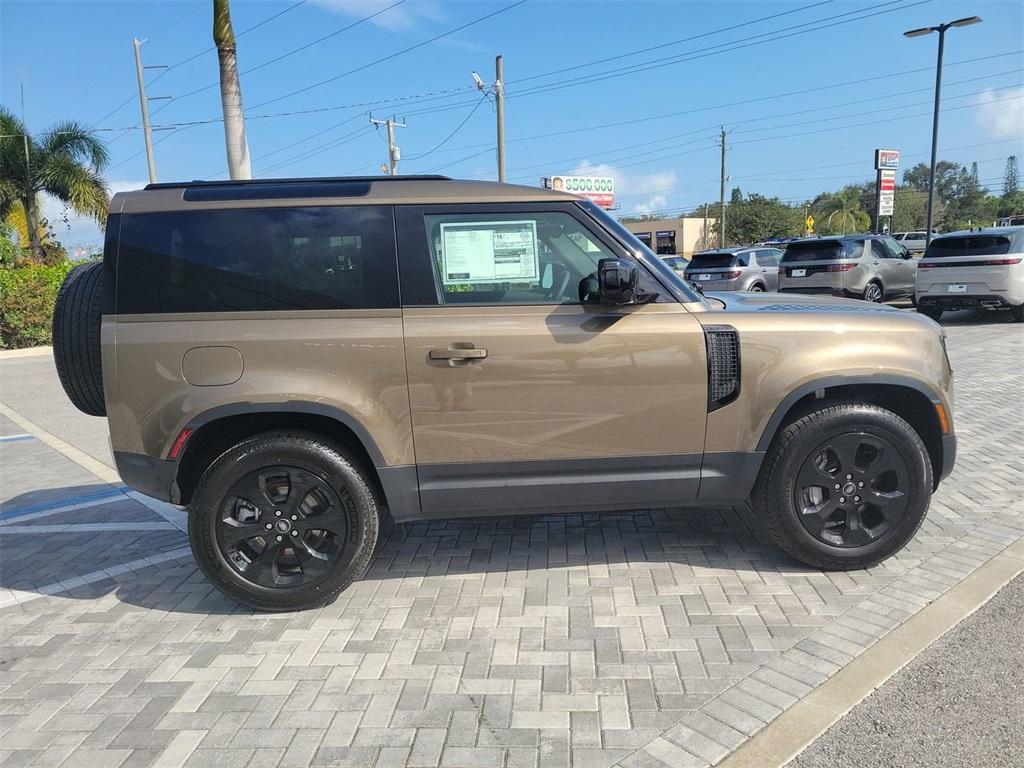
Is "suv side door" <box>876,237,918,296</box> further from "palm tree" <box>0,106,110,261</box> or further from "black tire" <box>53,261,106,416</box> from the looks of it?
"palm tree" <box>0,106,110,261</box>

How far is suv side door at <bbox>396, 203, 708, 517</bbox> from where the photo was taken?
339 centimetres

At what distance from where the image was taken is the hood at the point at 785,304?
372cm

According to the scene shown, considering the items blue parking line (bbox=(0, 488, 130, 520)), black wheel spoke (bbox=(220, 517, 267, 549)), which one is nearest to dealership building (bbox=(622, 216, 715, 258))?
blue parking line (bbox=(0, 488, 130, 520))

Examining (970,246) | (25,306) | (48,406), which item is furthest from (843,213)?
(48,406)

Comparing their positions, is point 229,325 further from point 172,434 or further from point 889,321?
point 889,321

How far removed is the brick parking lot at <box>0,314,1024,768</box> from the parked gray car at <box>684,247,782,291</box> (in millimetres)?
14392

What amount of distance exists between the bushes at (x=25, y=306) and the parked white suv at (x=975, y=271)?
18.3 metres

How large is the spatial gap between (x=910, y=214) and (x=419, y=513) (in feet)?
249

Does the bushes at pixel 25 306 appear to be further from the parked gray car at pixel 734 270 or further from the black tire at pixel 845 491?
the black tire at pixel 845 491

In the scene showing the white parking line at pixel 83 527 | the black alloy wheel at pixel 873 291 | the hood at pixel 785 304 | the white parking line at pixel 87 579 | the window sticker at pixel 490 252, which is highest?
the window sticker at pixel 490 252

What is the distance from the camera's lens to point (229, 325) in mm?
3344

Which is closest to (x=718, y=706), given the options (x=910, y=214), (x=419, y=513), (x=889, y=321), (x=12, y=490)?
(x=419, y=513)

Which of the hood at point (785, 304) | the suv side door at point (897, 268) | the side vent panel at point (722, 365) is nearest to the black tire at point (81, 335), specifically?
the side vent panel at point (722, 365)

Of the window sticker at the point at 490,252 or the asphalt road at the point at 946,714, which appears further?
the window sticker at the point at 490,252
